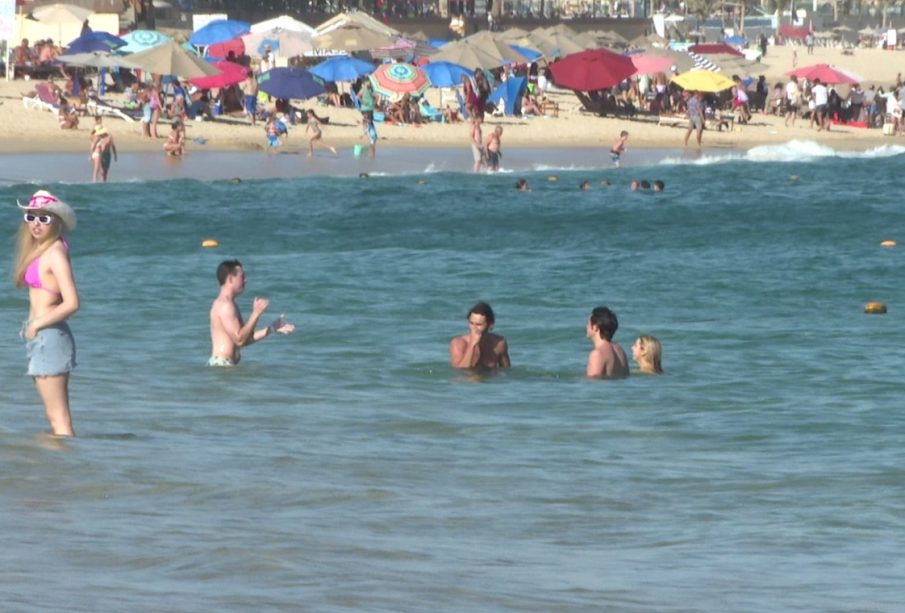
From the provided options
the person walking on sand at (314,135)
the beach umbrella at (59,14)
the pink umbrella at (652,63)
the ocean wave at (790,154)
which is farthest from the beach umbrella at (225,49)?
the ocean wave at (790,154)

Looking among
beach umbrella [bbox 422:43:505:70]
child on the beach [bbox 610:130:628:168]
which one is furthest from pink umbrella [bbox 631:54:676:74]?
child on the beach [bbox 610:130:628:168]

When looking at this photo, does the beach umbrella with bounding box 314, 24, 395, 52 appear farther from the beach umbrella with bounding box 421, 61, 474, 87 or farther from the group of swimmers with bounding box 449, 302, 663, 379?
the group of swimmers with bounding box 449, 302, 663, 379

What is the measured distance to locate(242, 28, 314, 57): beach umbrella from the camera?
46031 mm

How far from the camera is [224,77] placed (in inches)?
1494

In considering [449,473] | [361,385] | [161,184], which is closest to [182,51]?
[161,184]

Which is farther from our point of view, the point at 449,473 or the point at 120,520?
the point at 449,473

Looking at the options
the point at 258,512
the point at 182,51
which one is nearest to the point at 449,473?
the point at 258,512

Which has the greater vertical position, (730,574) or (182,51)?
(182,51)

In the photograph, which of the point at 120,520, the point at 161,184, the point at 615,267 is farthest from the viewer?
the point at 161,184

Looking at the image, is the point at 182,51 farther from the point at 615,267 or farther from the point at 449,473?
the point at 449,473

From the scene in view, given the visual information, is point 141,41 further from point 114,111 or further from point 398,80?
point 398,80

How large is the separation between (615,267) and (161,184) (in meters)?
10.3

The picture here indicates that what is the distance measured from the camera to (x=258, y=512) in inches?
299

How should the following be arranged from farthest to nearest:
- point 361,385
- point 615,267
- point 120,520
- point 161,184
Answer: point 161,184, point 615,267, point 361,385, point 120,520
